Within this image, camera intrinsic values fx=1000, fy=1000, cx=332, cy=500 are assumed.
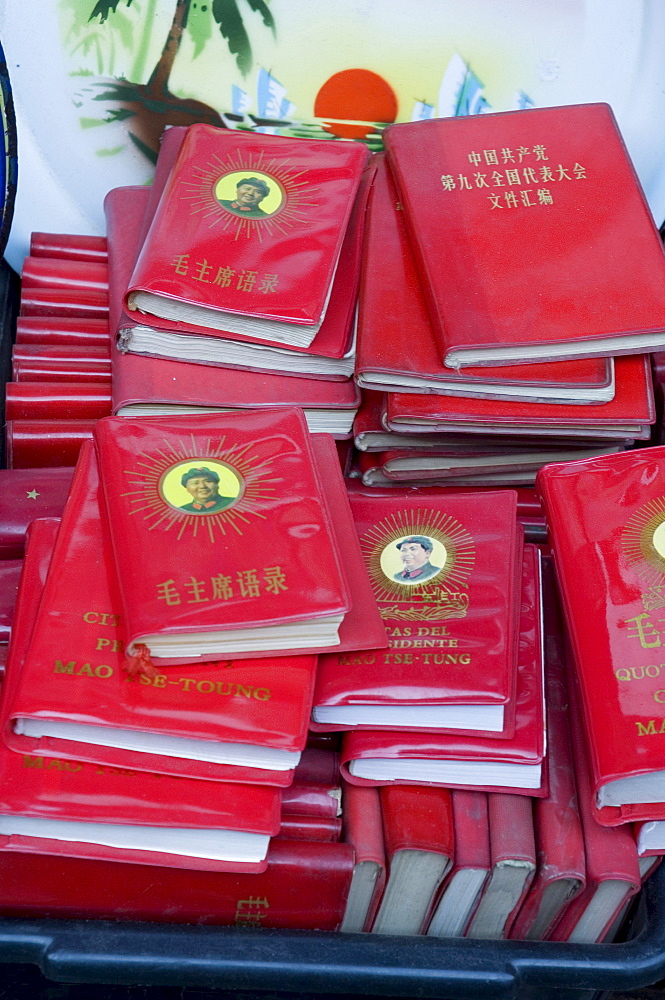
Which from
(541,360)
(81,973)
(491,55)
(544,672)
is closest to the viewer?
(81,973)

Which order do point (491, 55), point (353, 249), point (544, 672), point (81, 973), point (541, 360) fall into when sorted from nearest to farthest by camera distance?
point (81, 973) → point (544, 672) → point (541, 360) → point (353, 249) → point (491, 55)

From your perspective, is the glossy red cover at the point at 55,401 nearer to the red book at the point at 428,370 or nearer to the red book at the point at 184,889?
the red book at the point at 428,370

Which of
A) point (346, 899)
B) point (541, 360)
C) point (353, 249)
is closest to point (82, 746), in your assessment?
point (346, 899)

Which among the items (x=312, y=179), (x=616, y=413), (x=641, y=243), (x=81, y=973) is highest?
(x=312, y=179)

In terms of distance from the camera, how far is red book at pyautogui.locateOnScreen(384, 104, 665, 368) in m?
1.29

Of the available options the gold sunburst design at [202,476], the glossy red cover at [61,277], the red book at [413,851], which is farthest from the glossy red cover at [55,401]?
the red book at [413,851]

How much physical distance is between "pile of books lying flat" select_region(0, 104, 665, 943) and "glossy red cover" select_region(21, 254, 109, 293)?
0.36ft

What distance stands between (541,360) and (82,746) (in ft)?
2.41

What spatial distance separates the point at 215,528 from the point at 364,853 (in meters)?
0.36

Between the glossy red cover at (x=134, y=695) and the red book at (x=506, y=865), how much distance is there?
23 centimetres

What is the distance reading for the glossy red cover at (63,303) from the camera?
1.58m

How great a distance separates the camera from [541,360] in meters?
1.29

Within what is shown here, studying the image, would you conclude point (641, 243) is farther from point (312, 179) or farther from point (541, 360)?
point (312, 179)

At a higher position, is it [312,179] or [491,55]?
[491,55]
